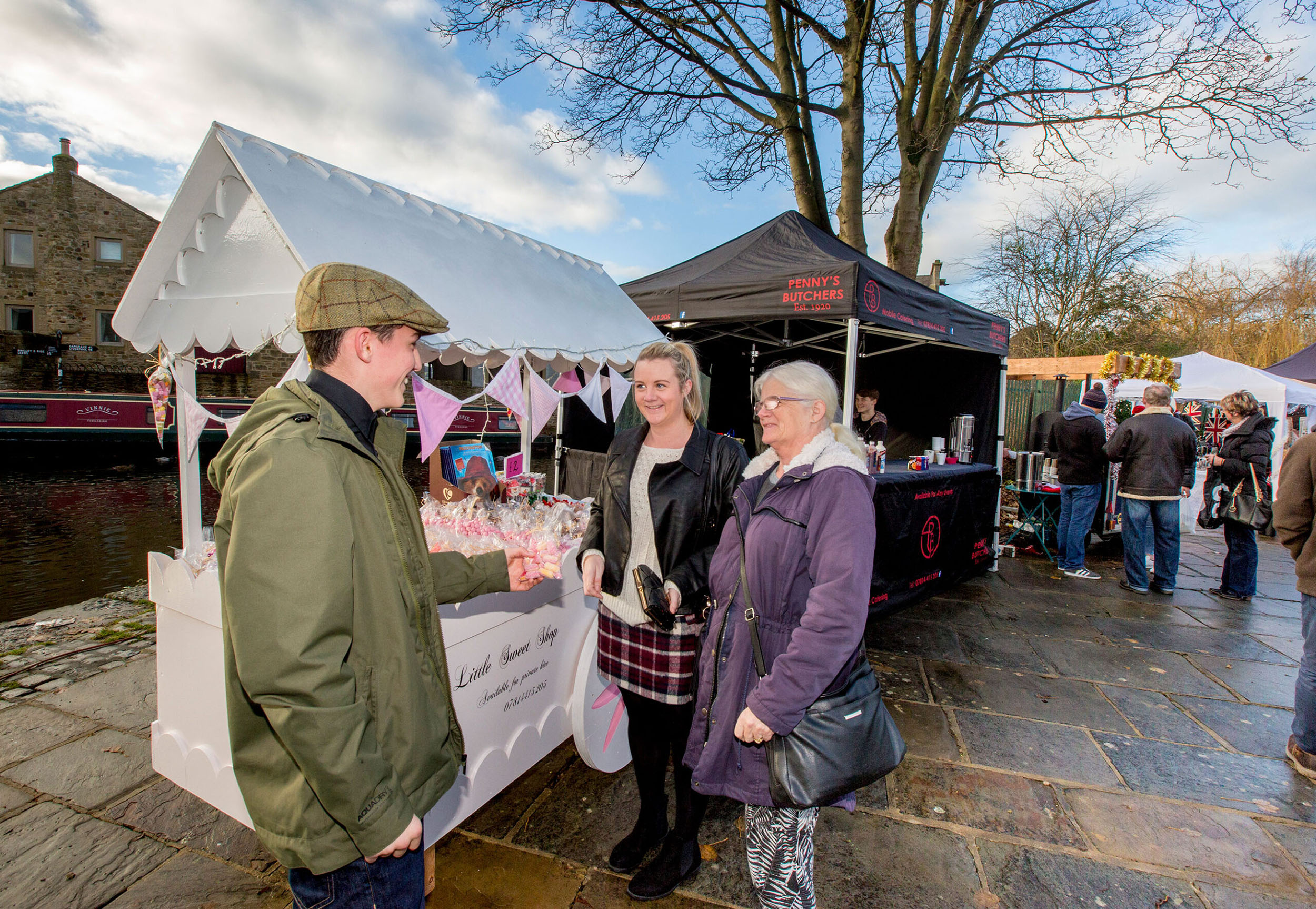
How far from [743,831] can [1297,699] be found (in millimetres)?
2881

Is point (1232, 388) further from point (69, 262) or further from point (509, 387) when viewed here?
point (69, 262)

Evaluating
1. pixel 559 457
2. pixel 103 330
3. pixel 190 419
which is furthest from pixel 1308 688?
pixel 103 330

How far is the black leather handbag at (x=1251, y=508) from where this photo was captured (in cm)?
528

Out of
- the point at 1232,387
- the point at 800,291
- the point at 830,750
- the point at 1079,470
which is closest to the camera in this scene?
the point at 830,750

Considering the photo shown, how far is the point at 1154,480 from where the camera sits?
19.4 ft

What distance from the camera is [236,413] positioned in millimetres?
16859

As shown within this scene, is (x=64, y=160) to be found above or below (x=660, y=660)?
above

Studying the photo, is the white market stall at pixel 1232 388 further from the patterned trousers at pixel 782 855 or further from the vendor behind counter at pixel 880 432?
the patterned trousers at pixel 782 855

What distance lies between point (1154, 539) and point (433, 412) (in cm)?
697

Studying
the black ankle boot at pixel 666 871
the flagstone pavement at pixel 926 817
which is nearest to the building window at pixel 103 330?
the flagstone pavement at pixel 926 817

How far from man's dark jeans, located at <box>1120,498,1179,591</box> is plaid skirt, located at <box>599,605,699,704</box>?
6126 mm

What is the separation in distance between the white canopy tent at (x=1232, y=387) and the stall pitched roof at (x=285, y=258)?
1160cm

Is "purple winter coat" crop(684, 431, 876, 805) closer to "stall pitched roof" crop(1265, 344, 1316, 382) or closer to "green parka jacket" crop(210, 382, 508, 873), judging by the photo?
"green parka jacket" crop(210, 382, 508, 873)

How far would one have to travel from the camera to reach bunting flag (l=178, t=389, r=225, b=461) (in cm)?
279
